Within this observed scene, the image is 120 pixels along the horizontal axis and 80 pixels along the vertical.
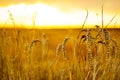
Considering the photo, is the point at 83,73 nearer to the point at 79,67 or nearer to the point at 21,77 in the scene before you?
the point at 79,67

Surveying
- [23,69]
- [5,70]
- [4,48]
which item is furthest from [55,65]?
[4,48]

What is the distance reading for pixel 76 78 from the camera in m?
2.02

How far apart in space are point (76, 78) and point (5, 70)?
1.91 ft

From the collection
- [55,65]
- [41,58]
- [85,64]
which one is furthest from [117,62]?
[41,58]

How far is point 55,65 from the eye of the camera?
2191mm

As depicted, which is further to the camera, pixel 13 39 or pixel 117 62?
pixel 13 39

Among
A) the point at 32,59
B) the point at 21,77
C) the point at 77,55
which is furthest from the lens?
the point at 32,59

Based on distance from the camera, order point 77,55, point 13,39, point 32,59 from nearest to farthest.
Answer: point 77,55, point 32,59, point 13,39

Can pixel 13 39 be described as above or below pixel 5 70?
above

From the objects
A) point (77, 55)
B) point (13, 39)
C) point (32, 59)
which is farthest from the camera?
point (13, 39)

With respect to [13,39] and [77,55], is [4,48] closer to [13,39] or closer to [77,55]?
[13,39]

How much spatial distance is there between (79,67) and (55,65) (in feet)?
0.82

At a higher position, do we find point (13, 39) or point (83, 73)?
point (13, 39)

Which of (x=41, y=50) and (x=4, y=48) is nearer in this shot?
(x=41, y=50)
